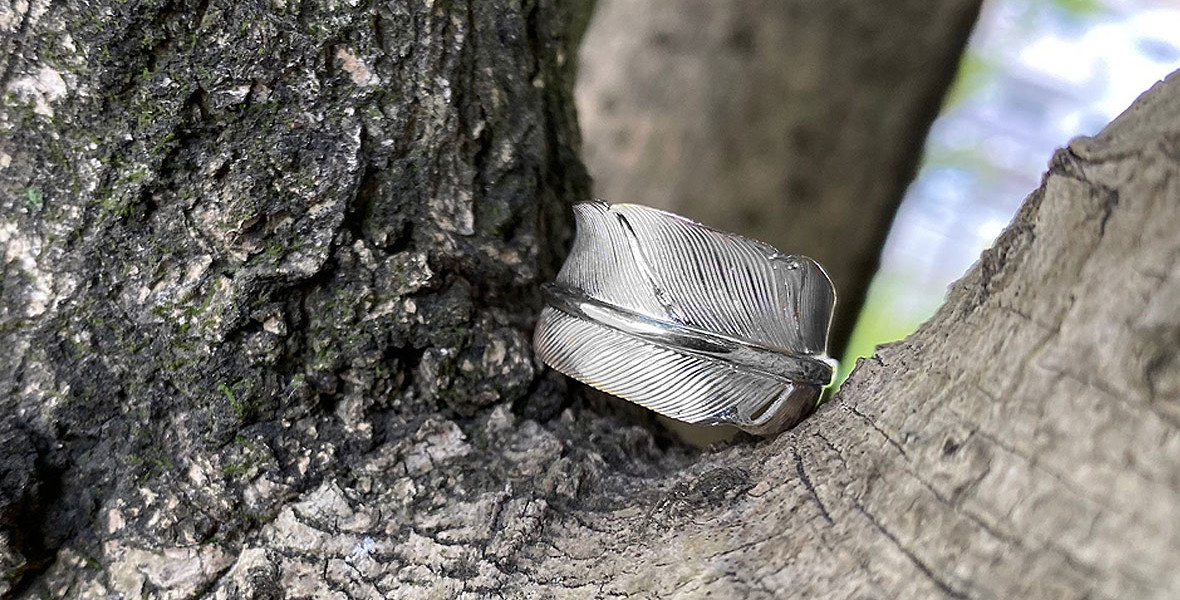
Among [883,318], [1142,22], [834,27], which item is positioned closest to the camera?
[834,27]

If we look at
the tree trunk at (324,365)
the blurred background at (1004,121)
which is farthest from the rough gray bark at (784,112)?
the blurred background at (1004,121)

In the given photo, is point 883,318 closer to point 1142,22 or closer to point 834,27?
point 1142,22

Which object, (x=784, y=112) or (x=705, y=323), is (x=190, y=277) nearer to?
(x=705, y=323)

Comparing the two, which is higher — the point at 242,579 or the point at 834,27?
the point at 834,27

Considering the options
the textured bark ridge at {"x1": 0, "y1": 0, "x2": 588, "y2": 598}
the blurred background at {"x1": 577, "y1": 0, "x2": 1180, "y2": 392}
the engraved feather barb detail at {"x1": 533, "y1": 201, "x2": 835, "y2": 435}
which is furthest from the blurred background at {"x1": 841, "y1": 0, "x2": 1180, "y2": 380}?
the textured bark ridge at {"x1": 0, "y1": 0, "x2": 588, "y2": 598}

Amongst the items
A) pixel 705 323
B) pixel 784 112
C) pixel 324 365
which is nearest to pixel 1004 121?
pixel 784 112

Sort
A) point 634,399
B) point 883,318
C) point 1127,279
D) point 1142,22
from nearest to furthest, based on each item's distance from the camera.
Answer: point 1127,279 < point 634,399 < point 1142,22 < point 883,318

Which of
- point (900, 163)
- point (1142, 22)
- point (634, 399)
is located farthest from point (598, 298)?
point (1142, 22)

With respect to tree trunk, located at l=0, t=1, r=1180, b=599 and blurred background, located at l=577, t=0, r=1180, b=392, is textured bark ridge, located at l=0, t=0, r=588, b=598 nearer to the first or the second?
tree trunk, located at l=0, t=1, r=1180, b=599
